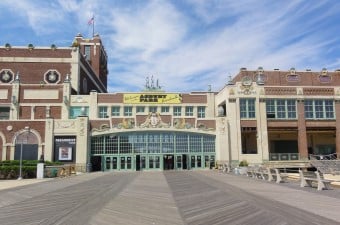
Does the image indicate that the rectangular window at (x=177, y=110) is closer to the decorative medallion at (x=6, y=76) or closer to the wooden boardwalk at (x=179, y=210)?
the decorative medallion at (x=6, y=76)

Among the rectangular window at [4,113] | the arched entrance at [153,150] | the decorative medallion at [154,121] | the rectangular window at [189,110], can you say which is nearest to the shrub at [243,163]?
the arched entrance at [153,150]

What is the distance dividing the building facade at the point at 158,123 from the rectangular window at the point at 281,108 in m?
0.13

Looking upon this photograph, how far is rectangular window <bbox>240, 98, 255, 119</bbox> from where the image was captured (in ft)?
153

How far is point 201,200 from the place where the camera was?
14117 millimetres

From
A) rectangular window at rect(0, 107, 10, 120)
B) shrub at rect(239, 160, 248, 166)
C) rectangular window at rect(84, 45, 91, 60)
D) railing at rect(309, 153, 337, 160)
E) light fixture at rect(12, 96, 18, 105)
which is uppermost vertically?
rectangular window at rect(84, 45, 91, 60)

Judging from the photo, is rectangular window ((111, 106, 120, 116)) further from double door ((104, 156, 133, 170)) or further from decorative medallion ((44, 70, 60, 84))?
decorative medallion ((44, 70, 60, 84))

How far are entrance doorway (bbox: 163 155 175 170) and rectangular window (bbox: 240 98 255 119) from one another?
34.1ft

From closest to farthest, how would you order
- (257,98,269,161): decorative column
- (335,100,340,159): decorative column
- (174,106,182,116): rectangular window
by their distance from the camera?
1. (257,98,269,161): decorative column
2. (335,100,340,159): decorative column
3. (174,106,182,116): rectangular window

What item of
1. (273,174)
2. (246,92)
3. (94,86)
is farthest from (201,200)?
(94,86)

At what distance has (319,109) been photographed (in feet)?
157

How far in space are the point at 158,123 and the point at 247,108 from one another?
11.4 meters

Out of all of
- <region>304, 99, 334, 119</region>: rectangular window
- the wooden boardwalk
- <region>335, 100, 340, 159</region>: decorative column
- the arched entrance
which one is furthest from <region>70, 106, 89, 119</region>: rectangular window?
the wooden boardwalk

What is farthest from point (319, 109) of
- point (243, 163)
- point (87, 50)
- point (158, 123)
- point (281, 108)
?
point (87, 50)

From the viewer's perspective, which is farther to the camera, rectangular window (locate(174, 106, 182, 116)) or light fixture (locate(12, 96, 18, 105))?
rectangular window (locate(174, 106, 182, 116))
